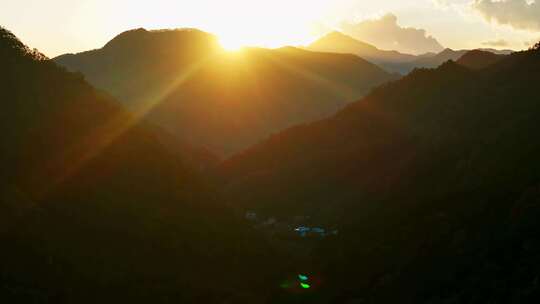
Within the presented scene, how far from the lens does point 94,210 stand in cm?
4138

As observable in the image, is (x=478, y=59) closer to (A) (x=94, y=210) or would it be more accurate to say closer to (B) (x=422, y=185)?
(B) (x=422, y=185)

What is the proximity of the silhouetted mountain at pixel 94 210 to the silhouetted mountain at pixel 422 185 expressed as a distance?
946 cm

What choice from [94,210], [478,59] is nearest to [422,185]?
[94,210]

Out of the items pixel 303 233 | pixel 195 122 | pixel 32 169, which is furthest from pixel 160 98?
pixel 32 169

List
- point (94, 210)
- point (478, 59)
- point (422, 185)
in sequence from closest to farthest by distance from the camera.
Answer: point (94, 210), point (422, 185), point (478, 59)

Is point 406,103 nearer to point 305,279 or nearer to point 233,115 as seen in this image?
point 305,279

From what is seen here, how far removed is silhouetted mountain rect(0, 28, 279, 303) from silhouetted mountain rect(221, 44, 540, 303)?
9462mm

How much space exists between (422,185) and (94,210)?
31.9m

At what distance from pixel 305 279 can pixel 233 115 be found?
476 feet

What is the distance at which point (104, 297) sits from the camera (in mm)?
34531

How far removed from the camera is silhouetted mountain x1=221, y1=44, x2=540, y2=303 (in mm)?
30188

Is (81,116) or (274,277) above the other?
(81,116)

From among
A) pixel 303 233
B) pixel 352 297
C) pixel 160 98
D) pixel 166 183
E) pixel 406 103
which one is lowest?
pixel 352 297

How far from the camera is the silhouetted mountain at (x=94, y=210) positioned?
1377 inches
